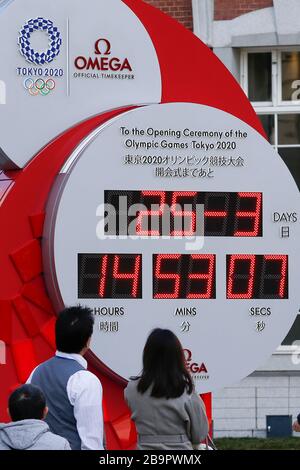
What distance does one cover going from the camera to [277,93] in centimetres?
1731

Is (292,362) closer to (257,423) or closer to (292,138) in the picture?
(257,423)

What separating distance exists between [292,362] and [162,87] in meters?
7.68

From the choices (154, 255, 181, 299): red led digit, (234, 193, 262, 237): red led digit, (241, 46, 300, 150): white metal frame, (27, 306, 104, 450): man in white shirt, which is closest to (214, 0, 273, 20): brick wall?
(241, 46, 300, 150): white metal frame

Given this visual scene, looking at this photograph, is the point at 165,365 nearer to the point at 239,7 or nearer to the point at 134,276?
the point at 134,276

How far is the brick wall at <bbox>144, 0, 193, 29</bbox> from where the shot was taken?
1731 cm

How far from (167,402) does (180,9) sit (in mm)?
10552

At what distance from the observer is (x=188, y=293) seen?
953 centimetres

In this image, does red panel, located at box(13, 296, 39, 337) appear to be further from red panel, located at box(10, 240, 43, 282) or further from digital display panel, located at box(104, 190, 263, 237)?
digital display panel, located at box(104, 190, 263, 237)

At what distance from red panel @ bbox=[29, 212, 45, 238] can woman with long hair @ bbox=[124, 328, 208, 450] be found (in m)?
2.03

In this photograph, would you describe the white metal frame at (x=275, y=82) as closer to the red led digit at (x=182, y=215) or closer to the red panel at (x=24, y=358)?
the red led digit at (x=182, y=215)

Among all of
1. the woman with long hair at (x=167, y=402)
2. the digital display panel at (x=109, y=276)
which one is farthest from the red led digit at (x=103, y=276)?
the woman with long hair at (x=167, y=402)

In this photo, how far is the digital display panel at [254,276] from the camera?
9.66 m

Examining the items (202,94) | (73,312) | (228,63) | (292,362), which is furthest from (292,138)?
(73,312)
